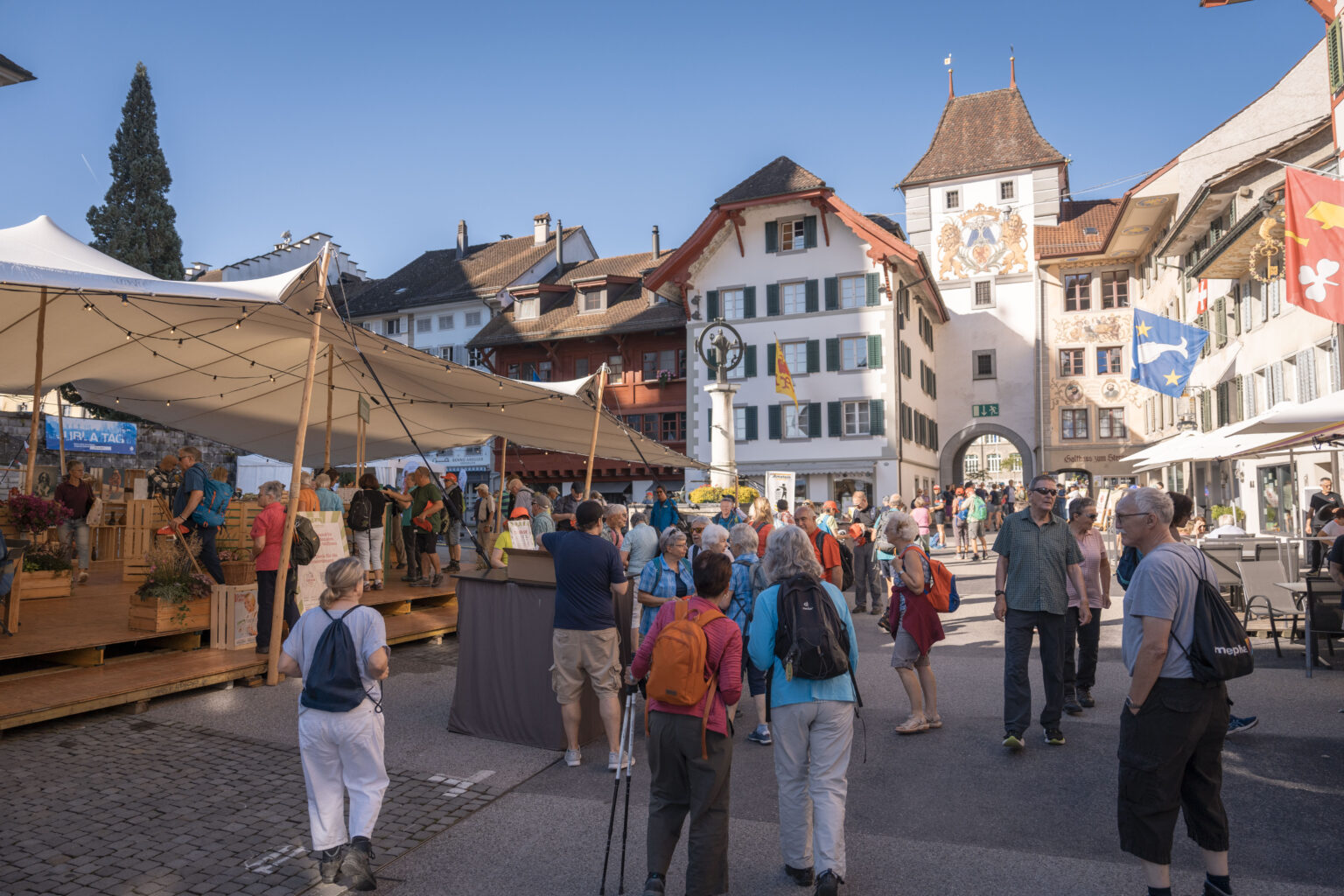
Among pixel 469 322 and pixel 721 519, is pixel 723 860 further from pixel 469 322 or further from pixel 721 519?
pixel 469 322

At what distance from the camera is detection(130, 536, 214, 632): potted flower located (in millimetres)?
8594

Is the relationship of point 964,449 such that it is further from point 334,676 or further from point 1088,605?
point 334,676

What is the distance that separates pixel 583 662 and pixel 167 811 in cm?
245

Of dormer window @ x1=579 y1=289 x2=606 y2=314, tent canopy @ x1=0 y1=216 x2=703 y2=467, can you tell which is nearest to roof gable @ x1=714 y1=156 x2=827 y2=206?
dormer window @ x1=579 y1=289 x2=606 y2=314

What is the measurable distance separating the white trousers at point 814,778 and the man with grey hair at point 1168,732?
1.15 metres

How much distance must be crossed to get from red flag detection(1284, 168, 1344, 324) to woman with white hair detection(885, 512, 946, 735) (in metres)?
8.14

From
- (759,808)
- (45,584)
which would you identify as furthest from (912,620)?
(45,584)

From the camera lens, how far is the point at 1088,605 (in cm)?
757

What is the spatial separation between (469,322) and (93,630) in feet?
138

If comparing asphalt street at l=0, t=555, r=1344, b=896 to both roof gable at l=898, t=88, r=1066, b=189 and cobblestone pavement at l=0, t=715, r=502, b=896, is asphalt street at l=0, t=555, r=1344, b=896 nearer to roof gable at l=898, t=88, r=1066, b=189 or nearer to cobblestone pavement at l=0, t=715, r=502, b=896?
cobblestone pavement at l=0, t=715, r=502, b=896

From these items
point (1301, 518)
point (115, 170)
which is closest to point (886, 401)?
point (1301, 518)

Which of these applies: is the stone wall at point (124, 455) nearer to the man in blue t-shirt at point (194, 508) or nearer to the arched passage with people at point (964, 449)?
the man in blue t-shirt at point (194, 508)

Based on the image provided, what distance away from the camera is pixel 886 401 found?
35.5 meters

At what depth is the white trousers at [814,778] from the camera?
13.9ft
